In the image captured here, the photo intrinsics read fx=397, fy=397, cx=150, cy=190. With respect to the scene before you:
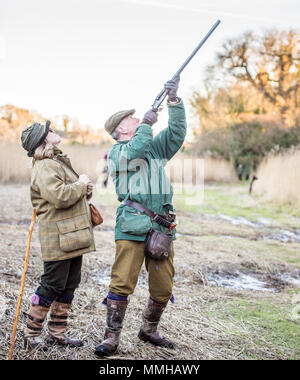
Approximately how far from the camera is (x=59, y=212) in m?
2.54

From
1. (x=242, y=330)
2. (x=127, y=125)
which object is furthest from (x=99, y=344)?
(x=127, y=125)

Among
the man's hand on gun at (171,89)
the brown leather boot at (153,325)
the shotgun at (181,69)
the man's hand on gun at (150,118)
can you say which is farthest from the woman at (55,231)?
the man's hand on gun at (171,89)

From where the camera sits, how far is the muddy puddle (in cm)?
422

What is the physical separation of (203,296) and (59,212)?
6.10ft

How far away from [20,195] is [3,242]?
5439 mm

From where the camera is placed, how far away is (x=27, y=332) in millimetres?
2545

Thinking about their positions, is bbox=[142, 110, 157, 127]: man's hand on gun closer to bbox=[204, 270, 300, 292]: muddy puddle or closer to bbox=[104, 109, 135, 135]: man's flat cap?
bbox=[104, 109, 135, 135]: man's flat cap

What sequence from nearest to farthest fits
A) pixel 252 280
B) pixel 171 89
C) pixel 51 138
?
pixel 51 138 < pixel 171 89 < pixel 252 280

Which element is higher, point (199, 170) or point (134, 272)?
point (199, 170)

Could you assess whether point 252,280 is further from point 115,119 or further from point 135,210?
point 115,119

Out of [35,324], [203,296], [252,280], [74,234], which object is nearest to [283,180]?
[252,280]

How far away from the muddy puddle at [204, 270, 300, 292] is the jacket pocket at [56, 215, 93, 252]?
205 cm

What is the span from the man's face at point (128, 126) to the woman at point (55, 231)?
461mm
